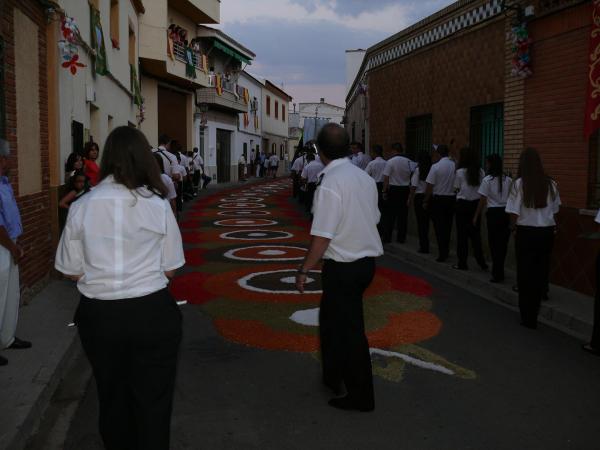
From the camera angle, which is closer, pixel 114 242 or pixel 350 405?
pixel 114 242

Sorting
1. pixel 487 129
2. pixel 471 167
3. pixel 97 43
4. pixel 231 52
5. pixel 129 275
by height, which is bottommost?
pixel 129 275

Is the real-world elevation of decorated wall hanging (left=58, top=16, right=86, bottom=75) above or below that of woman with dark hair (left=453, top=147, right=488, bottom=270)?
above

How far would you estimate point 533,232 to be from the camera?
7.03m

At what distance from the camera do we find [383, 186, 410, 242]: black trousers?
498 inches

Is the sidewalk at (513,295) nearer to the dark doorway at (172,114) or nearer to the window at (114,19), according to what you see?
the window at (114,19)

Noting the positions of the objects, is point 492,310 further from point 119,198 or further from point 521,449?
point 119,198

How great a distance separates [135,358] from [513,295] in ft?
19.8

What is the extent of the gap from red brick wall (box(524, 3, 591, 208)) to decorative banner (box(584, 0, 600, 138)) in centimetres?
30

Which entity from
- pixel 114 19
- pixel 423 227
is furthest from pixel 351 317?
pixel 114 19

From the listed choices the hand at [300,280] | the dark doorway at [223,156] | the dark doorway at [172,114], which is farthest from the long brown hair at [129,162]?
the dark doorway at [223,156]

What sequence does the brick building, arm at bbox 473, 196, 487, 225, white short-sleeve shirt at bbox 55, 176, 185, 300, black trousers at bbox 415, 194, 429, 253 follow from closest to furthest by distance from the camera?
white short-sleeve shirt at bbox 55, 176, 185, 300 → the brick building → arm at bbox 473, 196, 487, 225 → black trousers at bbox 415, 194, 429, 253

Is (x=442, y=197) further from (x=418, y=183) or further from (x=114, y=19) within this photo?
(x=114, y=19)

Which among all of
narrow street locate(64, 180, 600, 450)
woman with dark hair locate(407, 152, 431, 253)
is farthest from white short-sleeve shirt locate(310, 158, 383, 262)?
woman with dark hair locate(407, 152, 431, 253)

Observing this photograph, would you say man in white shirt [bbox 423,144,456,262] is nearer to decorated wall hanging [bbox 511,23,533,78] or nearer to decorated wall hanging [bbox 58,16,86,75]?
decorated wall hanging [bbox 511,23,533,78]
